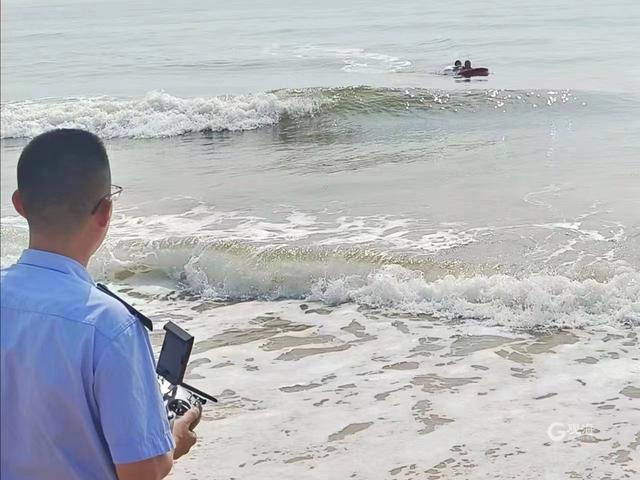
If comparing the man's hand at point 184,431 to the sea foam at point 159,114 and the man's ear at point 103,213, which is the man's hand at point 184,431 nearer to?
the man's ear at point 103,213

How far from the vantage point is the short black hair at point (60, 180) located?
1.67 meters

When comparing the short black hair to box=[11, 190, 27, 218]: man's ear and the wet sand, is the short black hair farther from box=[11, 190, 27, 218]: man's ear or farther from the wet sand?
the wet sand

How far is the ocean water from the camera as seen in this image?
15.1 feet

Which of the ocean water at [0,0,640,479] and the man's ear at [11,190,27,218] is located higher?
the man's ear at [11,190,27,218]

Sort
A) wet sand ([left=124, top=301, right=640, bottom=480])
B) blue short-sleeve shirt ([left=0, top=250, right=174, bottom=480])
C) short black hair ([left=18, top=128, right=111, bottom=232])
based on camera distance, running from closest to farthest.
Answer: blue short-sleeve shirt ([left=0, top=250, right=174, bottom=480]) < short black hair ([left=18, top=128, right=111, bottom=232]) < wet sand ([left=124, top=301, right=640, bottom=480])

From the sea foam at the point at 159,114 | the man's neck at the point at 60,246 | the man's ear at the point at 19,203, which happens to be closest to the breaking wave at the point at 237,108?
the sea foam at the point at 159,114

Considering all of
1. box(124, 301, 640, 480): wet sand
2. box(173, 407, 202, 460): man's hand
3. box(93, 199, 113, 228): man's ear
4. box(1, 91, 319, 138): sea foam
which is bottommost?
box(124, 301, 640, 480): wet sand

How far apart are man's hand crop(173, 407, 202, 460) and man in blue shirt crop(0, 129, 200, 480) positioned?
24 cm

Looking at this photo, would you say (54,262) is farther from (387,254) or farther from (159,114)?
(159,114)

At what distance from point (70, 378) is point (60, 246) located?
25cm

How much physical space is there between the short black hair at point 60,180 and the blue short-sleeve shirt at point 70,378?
0.08m

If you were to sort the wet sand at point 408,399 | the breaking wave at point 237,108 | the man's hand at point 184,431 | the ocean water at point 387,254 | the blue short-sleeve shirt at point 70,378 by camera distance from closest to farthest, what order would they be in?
the blue short-sleeve shirt at point 70,378, the man's hand at point 184,431, the wet sand at point 408,399, the ocean water at point 387,254, the breaking wave at point 237,108

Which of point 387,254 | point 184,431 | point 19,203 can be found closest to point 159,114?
point 387,254

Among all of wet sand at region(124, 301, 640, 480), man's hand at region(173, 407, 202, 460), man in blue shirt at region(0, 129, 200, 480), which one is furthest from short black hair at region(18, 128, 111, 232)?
wet sand at region(124, 301, 640, 480)
